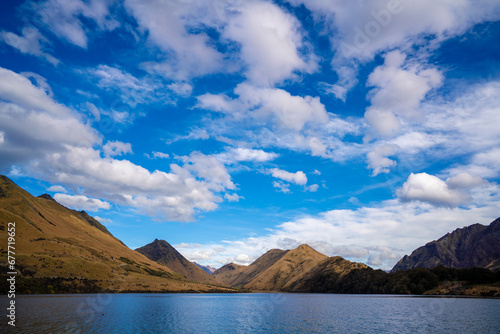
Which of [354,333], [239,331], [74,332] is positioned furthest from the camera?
[239,331]

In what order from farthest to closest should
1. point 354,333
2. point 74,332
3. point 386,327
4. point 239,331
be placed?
point 386,327, point 239,331, point 354,333, point 74,332

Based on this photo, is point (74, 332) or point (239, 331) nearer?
point (74, 332)

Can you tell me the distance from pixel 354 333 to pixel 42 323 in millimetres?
76198

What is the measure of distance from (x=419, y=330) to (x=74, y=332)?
80.8 metres

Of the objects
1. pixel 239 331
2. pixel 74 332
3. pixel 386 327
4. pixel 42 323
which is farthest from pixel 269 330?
pixel 42 323

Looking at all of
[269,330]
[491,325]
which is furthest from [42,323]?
[491,325]

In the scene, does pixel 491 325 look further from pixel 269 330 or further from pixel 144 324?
pixel 144 324

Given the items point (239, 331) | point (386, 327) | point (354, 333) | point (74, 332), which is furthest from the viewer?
point (386, 327)

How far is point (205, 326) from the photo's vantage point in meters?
85.6

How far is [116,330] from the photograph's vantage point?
241ft

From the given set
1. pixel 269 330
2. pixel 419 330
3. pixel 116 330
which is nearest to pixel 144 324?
pixel 116 330

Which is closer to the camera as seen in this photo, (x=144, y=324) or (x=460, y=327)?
(x=460, y=327)

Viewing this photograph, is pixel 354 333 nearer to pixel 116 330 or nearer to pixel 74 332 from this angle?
pixel 116 330

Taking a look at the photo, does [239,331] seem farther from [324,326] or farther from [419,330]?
[419,330]
